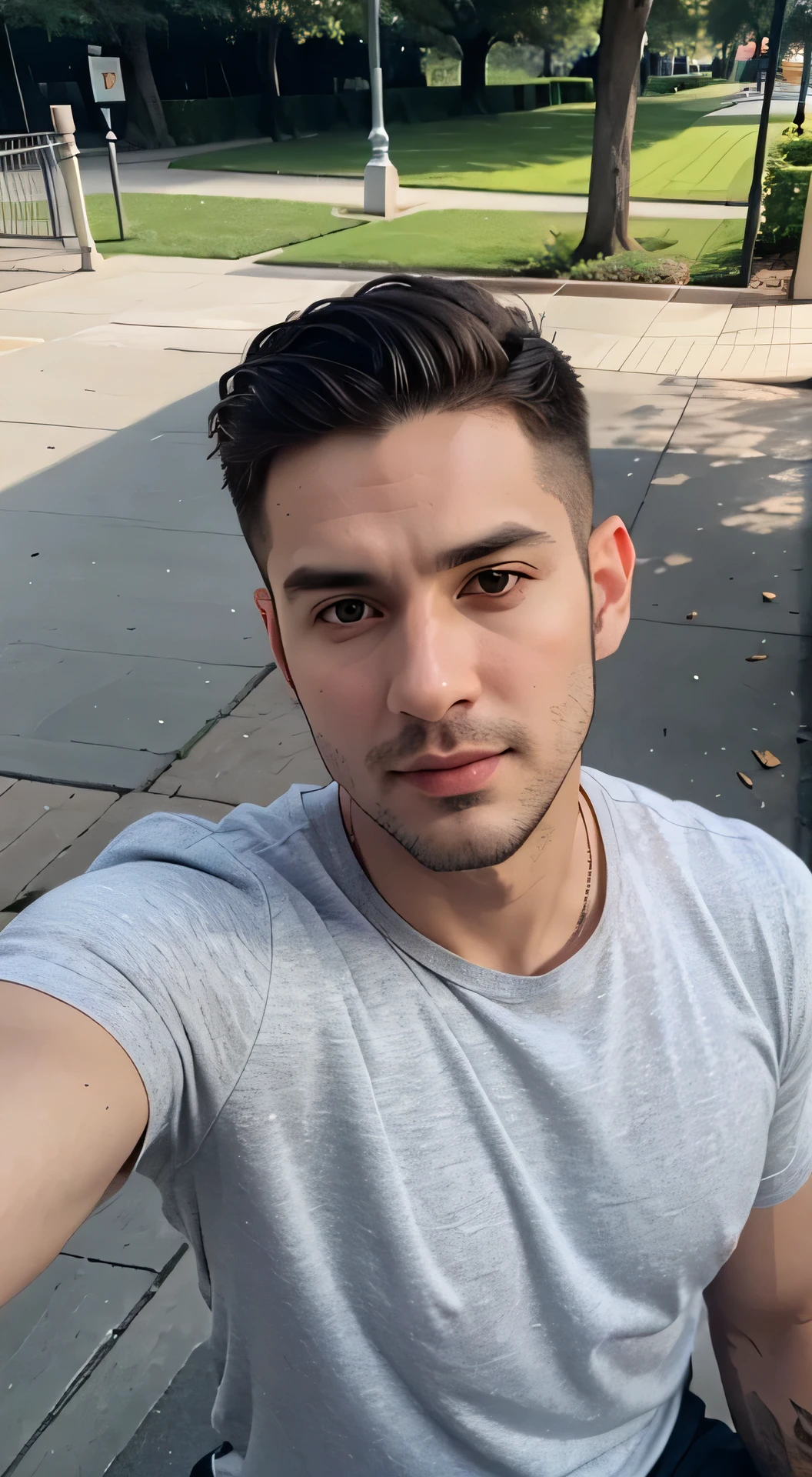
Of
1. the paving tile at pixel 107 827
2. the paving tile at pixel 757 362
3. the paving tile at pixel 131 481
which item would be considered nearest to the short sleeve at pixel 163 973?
the paving tile at pixel 107 827

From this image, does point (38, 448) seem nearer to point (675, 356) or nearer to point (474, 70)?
point (675, 356)

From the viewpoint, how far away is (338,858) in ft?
4.32

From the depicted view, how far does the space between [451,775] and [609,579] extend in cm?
41

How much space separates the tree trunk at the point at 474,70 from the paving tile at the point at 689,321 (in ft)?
101

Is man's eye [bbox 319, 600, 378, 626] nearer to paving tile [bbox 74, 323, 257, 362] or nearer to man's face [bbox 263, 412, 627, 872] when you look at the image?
man's face [bbox 263, 412, 627, 872]

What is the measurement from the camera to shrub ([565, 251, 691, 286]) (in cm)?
1441

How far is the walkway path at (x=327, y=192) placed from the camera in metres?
20.1

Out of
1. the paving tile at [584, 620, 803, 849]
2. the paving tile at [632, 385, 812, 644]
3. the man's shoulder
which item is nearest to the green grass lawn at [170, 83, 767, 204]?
the paving tile at [632, 385, 812, 644]

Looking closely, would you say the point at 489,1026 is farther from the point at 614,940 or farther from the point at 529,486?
the point at 529,486

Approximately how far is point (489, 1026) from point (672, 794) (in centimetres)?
321

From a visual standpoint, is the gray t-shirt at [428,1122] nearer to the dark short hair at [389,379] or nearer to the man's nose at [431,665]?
the man's nose at [431,665]

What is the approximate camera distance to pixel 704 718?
4840 mm

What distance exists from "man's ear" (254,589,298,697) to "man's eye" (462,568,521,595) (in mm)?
245

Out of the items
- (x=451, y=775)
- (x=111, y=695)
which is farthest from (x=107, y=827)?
(x=451, y=775)
